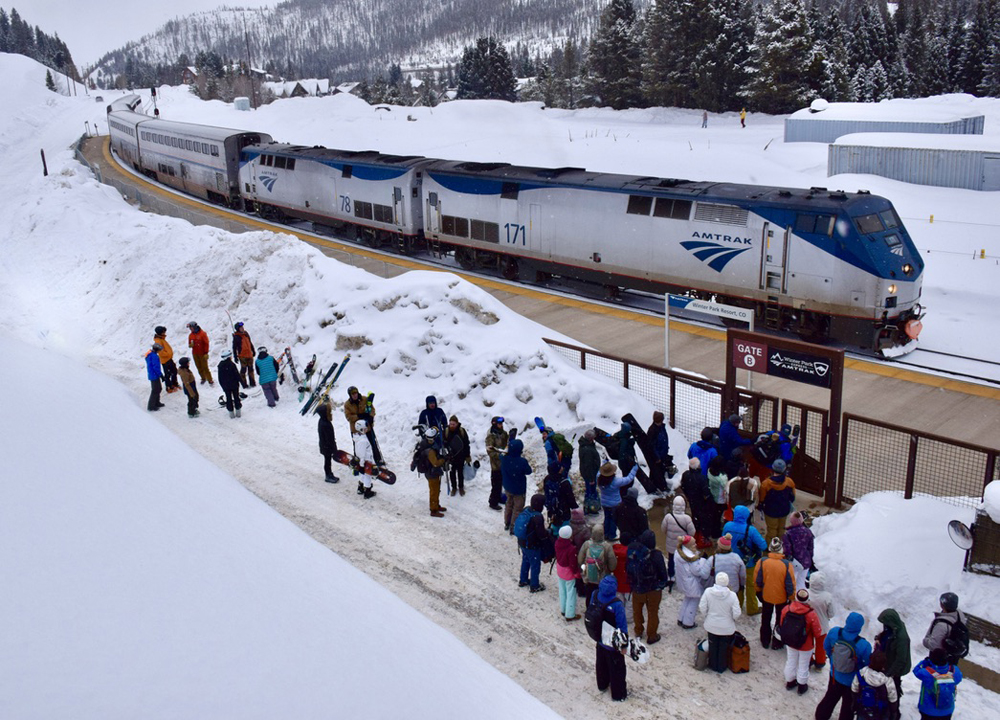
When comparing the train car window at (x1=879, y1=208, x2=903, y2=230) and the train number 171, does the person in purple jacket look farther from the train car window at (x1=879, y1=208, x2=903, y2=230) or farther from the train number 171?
the train number 171

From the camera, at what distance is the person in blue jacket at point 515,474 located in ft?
39.0

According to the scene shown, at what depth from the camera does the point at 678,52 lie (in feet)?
214

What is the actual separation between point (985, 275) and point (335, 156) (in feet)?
76.3

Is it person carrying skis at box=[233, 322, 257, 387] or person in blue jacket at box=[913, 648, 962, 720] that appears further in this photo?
person carrying skis at box=[233, 322, 257, 387]

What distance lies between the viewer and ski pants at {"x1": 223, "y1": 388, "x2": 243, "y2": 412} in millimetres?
16766

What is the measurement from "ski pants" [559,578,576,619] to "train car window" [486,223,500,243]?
59.9 feet

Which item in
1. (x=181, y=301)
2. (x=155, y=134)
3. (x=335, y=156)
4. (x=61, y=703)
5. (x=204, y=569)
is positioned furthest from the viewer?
(x=155, y=134)

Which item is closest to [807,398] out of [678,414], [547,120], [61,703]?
[678,414]

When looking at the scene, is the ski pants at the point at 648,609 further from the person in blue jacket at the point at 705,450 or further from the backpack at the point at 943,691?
the backpack at the point at 943,691

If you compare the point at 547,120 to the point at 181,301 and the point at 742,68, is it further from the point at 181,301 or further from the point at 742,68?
the point at 181,301

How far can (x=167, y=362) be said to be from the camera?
17953mm

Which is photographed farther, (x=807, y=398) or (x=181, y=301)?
(x=181, y=301)

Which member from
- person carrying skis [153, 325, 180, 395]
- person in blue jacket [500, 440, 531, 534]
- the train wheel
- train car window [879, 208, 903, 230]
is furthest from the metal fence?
the train wheel

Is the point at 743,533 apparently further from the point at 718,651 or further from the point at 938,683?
the point at 938,683
